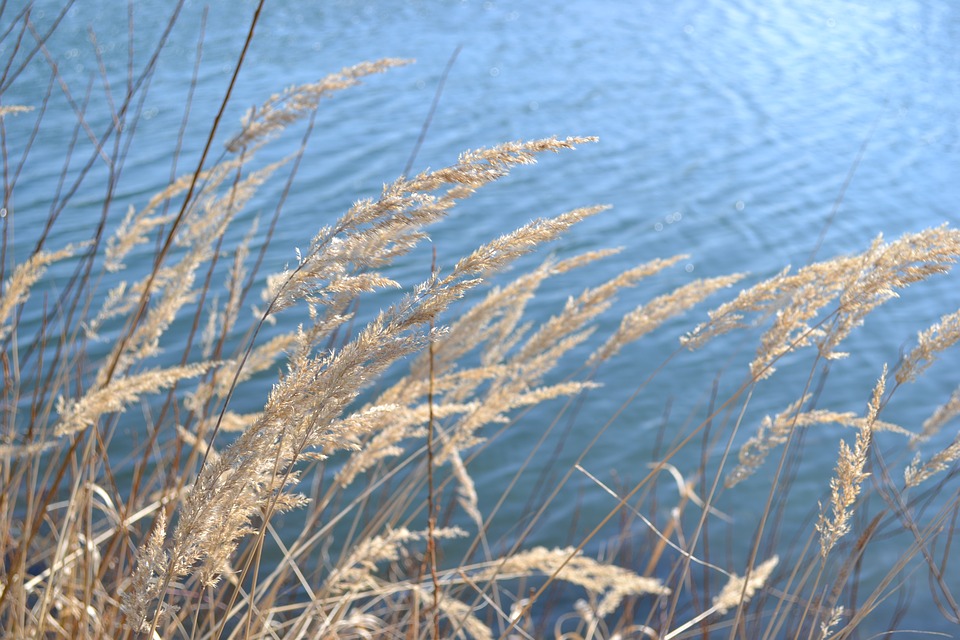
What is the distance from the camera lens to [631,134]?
922cm

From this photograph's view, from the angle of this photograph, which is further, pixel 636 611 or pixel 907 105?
pixel 907 105

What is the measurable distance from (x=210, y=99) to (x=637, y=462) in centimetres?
604

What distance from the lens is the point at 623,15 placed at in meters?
13.1

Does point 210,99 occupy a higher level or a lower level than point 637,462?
higher

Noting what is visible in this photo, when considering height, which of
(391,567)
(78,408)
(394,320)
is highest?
(394,320)

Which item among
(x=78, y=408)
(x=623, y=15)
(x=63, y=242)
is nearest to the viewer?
(x=78, y=408)

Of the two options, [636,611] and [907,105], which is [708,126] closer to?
[907,105]

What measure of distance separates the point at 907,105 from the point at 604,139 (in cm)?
366

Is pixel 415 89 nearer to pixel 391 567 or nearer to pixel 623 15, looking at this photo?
pixel 623 15

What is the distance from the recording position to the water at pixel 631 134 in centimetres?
569

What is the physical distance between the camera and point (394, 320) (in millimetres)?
1194

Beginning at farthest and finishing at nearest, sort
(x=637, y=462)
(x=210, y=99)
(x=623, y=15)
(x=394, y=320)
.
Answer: (x=623, y=15), (x=210, y=99), (x=637, y=462), (x=394, y=320)

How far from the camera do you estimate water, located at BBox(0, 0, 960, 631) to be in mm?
5688

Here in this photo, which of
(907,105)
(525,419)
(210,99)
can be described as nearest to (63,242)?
(210,99)
